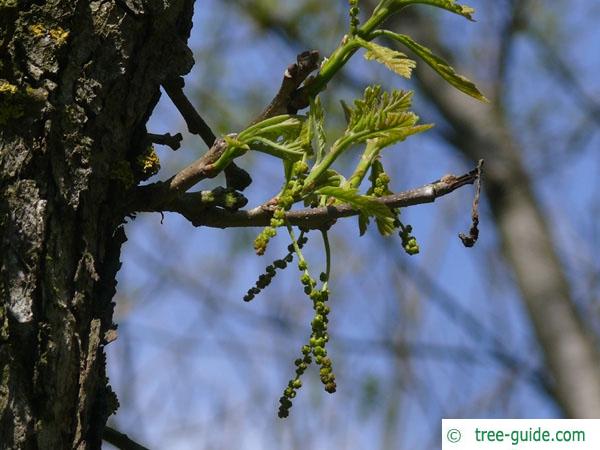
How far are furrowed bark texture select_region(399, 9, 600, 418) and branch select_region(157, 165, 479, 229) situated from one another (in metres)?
3.10

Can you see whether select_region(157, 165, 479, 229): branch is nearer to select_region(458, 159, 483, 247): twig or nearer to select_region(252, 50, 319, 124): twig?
select_region(458, 159, 483, 247): twig

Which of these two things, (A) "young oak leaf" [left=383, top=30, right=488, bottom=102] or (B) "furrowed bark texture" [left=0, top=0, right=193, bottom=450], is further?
(A) "young oak leaf" [left=383, top=30, right=488, bottom=102]

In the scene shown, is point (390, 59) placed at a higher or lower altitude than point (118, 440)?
higher

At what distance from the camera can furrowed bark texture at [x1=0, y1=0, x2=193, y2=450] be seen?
0.92 meters

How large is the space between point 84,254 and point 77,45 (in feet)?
0.78

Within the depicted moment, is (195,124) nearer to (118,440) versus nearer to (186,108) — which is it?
(186,108)

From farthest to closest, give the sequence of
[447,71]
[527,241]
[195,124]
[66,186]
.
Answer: [527,241] → [195,124] → [447,71] → [66,186]

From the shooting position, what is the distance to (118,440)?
106 centimetres

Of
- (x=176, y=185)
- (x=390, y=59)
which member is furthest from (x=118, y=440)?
(x=390, y=59)

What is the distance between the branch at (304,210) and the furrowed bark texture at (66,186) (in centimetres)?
8

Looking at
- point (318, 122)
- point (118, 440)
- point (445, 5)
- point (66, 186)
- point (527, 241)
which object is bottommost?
point (118, 440)

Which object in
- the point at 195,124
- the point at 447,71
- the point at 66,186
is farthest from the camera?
the point at 195,124

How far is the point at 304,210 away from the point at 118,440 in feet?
1.16

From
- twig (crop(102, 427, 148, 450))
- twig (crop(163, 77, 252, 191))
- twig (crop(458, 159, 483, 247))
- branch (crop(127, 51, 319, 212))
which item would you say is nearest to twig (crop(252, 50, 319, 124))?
branch (crop(127, 51, 319, 212))
